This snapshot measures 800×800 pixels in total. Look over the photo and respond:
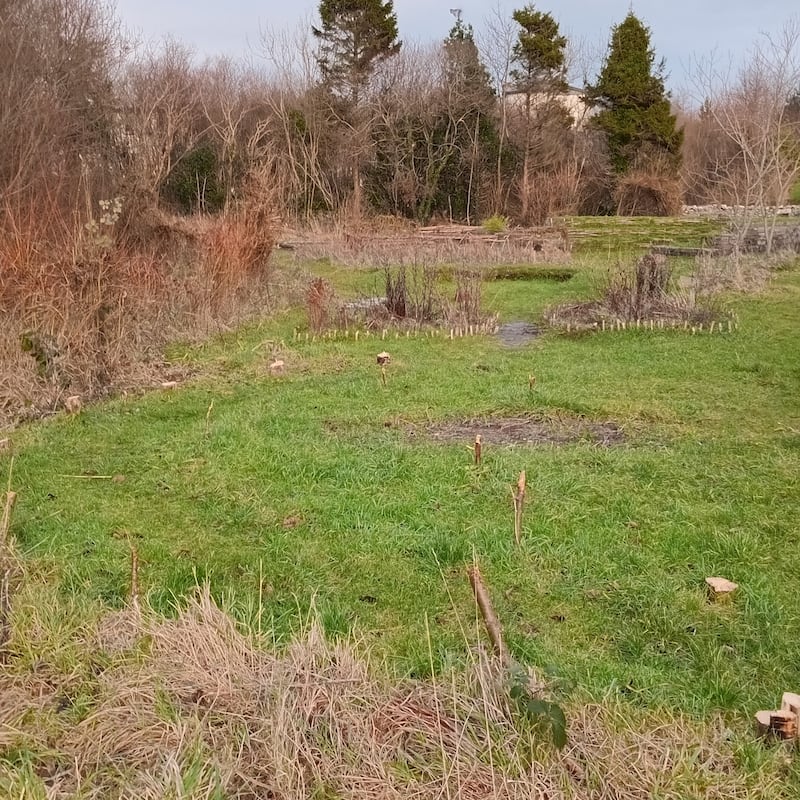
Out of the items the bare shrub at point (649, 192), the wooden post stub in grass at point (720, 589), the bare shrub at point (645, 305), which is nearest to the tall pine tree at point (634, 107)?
the bare shrub at point (649, 192)

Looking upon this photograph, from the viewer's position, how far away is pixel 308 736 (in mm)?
2299

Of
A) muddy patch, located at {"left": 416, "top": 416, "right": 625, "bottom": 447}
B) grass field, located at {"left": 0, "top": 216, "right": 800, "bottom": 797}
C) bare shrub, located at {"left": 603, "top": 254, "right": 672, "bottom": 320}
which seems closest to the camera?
grass field, located at {"left": 0, "top": 216, "right": 800, "bottom": 797}

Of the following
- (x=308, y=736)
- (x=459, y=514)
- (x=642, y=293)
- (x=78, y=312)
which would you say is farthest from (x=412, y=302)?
(x=308, y=736)

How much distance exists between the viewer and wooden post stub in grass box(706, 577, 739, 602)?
3.21 m

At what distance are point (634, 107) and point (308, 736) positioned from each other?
79.9ft

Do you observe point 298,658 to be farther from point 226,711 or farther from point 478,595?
point 478,595

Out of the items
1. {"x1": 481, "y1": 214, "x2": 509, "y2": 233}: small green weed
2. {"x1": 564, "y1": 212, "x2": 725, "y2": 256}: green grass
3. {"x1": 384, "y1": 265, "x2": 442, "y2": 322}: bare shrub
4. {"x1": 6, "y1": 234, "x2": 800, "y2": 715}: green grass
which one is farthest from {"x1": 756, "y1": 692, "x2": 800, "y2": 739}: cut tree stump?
{"x1": 481, "y1": 214, "x2": 509, "y2": 233}: small green weed

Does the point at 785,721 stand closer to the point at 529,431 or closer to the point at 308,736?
the point at 308,736

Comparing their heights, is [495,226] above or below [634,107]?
below

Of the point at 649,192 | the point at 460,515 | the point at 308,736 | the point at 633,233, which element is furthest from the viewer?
the point at 649,192

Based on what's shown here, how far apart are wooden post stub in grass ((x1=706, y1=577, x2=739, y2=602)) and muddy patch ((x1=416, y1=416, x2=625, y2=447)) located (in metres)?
1.92

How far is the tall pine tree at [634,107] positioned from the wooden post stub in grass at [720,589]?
22172mm

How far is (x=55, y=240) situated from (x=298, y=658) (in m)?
6.93

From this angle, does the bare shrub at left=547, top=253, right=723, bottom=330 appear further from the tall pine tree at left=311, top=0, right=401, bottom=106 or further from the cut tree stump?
the tall pine tree at left=311, top=0, right=401, bottom=106
